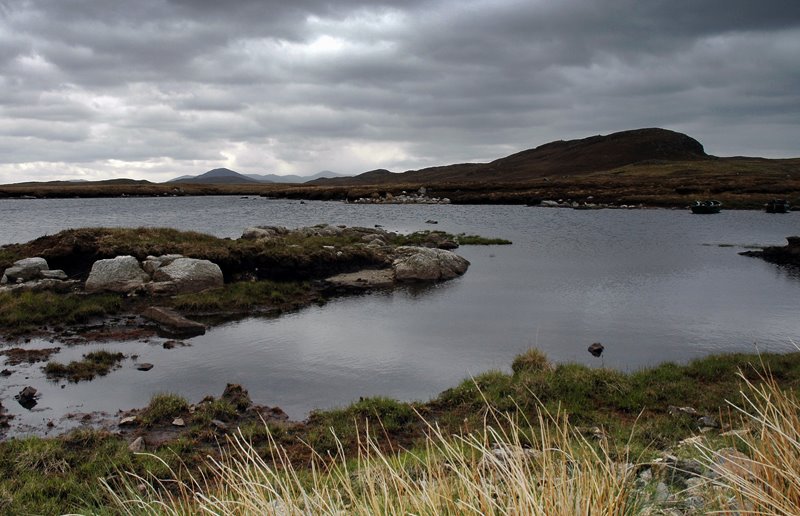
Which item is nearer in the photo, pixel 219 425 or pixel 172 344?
pixel 219 425

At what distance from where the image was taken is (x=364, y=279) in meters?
29.8

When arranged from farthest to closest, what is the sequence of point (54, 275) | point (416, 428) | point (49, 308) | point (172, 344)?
point (54, 275)
point (49, 308)
point (172, 344)
point (416, 428)

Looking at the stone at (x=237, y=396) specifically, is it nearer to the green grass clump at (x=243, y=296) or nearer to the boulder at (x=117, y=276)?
the green grass clump at (x=243, y=296)

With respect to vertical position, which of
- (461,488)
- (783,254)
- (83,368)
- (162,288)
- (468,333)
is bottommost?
(468,333)

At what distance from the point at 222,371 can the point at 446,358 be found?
6.91m

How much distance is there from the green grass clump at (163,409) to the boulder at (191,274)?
1285 centimetres

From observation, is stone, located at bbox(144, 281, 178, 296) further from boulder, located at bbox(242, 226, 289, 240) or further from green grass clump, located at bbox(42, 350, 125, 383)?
boulder, located at bbox(242, 226, 289, 240)

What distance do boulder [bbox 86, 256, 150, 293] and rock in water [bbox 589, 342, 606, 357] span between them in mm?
19799

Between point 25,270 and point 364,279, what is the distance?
16231 millimetres

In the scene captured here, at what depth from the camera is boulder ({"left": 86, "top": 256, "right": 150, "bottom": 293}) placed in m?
24.6

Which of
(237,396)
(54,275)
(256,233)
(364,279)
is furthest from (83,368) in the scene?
(256,233)

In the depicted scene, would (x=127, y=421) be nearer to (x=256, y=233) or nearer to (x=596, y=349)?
(x=596, y=349)

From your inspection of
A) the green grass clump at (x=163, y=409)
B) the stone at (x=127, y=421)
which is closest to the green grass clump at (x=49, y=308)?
the green grass clump at (x=163, y=409)

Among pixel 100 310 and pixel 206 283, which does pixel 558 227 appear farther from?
pixel 100 310
